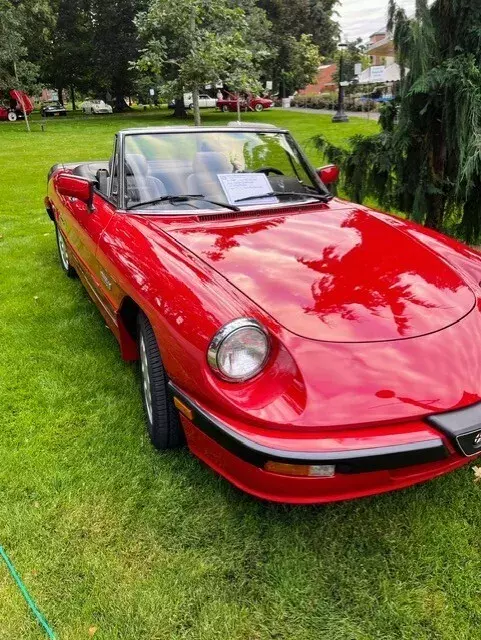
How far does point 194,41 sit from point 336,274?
11.4 metres

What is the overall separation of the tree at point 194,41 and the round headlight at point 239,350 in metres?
10.7

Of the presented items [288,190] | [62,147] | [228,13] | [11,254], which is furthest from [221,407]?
[62,147]

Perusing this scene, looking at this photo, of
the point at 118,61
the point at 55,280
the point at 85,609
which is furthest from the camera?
the point at 118,61

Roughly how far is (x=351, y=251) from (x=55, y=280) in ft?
10.8

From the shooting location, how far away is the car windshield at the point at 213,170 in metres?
2.98

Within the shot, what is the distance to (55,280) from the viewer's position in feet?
16.0

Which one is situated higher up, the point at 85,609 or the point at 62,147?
the point at 62,147

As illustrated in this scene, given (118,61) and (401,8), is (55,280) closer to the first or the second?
(401,8)

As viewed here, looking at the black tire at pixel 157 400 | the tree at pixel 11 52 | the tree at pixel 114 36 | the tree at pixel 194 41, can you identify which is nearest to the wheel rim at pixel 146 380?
the black tire at pixel 157 400

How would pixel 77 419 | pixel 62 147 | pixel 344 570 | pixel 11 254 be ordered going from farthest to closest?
1. pixel 62 147
2. pixel 11 254
3. pixel 77 419
4. pixel 344 570

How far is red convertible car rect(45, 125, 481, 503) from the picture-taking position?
1.68 m

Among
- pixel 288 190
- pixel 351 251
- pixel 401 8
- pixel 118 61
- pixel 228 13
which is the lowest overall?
pixel 351 251

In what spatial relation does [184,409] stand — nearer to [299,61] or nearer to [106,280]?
[106,280]

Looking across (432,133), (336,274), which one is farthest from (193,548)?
(432,133)
